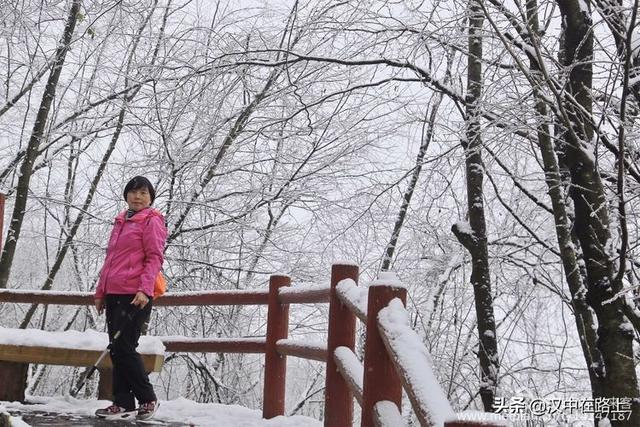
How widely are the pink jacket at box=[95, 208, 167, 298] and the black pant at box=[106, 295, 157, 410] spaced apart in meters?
0.09

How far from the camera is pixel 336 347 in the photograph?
14.9 ft

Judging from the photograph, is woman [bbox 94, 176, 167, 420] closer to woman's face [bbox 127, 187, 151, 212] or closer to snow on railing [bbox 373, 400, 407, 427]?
woman's face [bbox 127, 187, 151, 212]

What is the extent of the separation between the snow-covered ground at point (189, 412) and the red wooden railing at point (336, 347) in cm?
23

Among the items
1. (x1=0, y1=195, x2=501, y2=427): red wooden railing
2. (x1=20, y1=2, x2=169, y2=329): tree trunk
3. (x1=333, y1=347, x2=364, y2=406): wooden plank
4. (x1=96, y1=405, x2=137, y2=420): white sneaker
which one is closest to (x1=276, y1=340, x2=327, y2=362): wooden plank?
(x1=0, y1=195, x2=501, y2=427): red wooden railing

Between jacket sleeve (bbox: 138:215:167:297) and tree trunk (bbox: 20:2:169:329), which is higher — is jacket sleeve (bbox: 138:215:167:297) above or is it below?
below

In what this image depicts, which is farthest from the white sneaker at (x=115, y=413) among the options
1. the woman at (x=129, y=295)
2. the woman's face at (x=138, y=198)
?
the woman's face at (x=138, y=198)

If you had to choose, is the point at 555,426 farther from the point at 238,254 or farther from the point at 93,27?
the point at 93,27

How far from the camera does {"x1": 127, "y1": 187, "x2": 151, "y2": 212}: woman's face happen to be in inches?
210

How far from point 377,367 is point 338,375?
135cm

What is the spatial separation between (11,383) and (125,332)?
4.54 feet

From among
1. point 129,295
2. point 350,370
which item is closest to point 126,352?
point 129,295

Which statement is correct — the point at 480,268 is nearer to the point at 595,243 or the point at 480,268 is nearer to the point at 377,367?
the point at 595,243

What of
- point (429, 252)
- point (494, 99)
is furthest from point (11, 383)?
point (429, 252)

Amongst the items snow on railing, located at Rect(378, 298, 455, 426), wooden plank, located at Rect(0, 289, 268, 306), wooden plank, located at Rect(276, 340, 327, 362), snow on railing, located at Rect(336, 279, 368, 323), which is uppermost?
wooden plank, located at Rect(0, 289, 268, 306)
